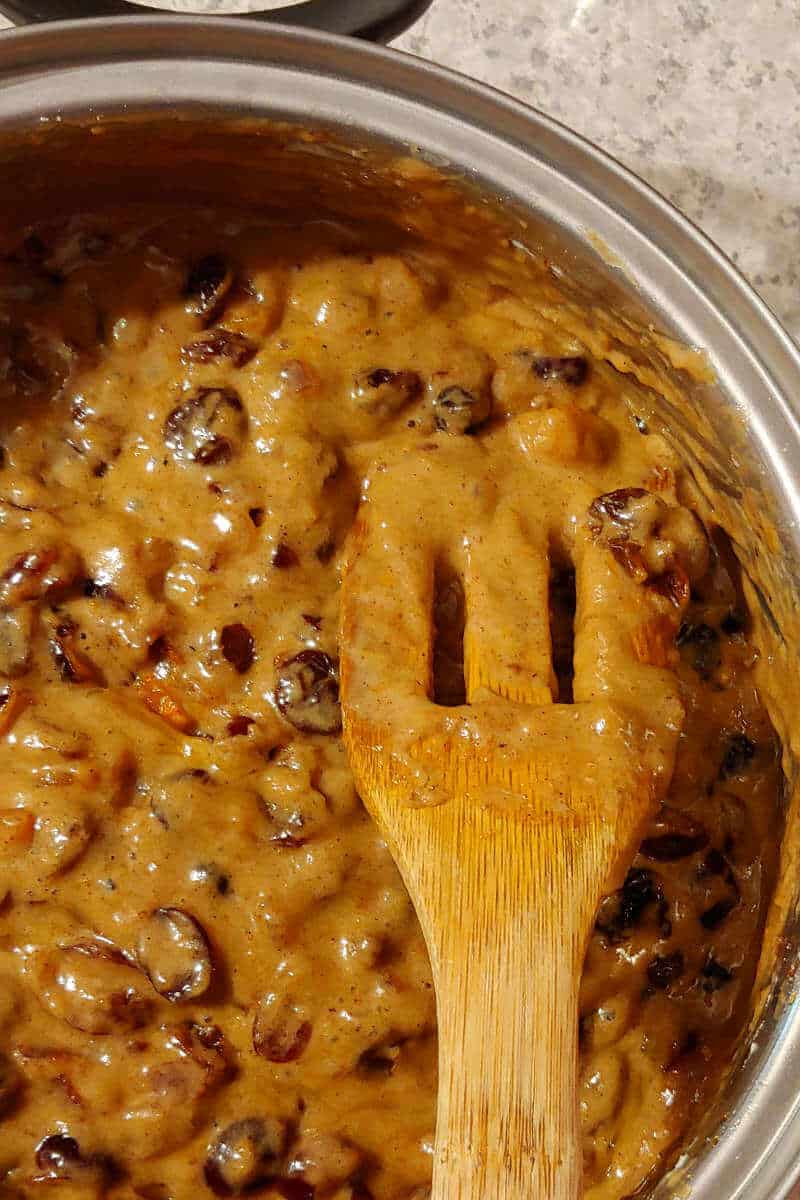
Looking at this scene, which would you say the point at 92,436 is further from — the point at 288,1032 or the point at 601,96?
the point at 601,96

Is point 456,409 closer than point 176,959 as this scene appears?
No

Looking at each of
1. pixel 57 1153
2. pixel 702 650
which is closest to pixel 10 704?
pixel 57 1153

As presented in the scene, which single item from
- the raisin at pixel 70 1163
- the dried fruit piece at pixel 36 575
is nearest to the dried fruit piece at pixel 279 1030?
the raisin at pixel 70 1163

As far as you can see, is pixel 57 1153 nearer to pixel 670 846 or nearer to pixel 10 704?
pixel 10 704

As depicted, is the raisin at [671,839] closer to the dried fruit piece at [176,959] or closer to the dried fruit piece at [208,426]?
the dried fruit piece at [176,959]

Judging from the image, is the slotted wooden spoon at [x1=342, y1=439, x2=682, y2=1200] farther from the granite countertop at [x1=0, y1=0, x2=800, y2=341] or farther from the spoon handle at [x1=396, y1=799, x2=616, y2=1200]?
the granite countertop at [x1=0, y1=0, x2=800, y2=341]
